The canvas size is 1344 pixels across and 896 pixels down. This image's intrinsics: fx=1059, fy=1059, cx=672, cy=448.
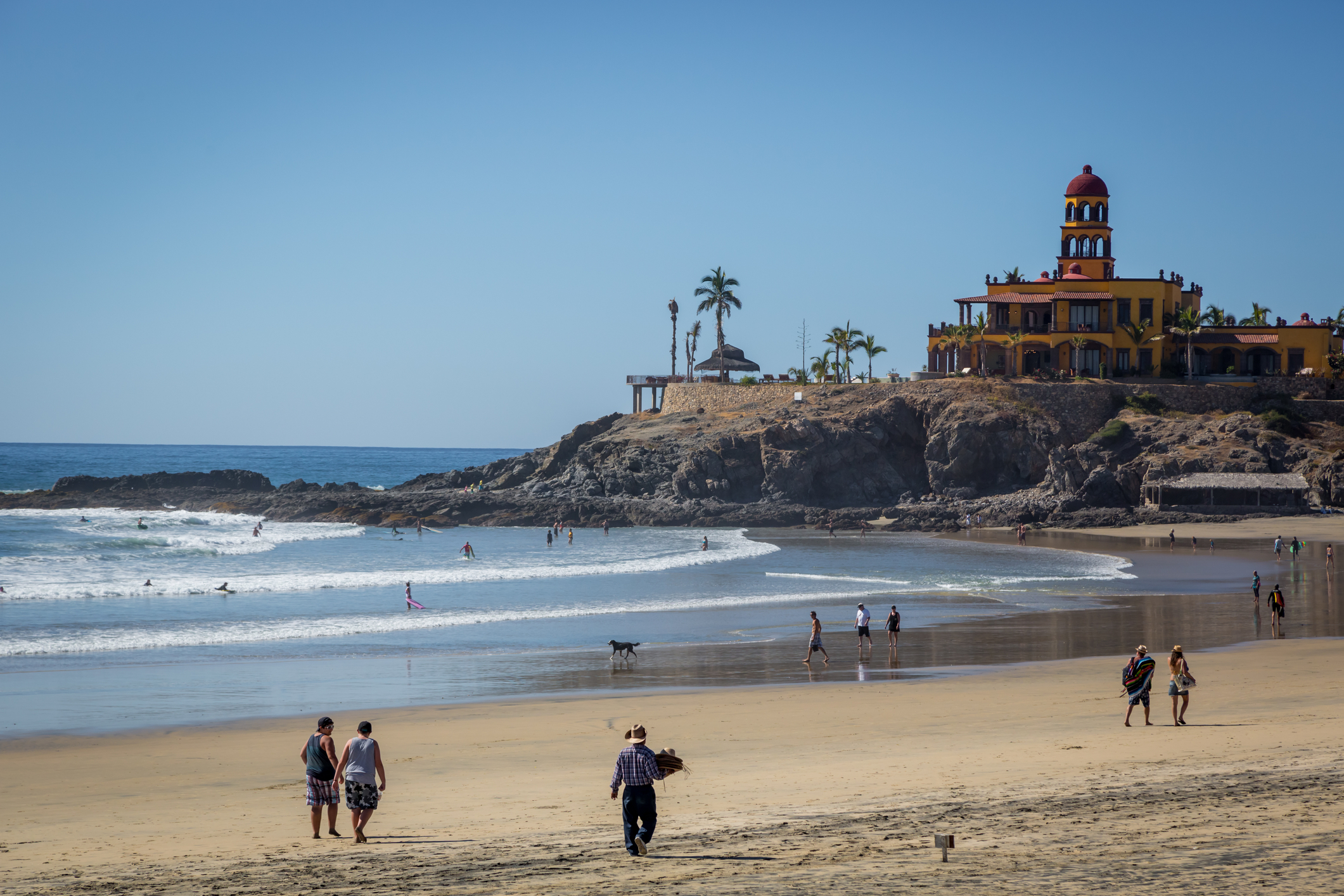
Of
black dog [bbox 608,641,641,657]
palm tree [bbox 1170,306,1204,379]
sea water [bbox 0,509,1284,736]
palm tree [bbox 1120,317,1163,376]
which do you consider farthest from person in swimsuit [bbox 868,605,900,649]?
palm tree [bbox 1120,317,1163,376]

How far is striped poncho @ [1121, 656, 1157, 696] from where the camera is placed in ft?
49.3

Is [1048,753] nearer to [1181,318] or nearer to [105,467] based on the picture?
[1181,318]

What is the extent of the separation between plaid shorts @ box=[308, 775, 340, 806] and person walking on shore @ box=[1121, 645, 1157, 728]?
10888mm

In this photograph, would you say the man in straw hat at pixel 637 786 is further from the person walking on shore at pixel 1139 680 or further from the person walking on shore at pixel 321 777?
the person walking on shore at pixel 1139 680

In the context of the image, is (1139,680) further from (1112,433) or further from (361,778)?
(1112,433)

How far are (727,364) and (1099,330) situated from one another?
26452mm

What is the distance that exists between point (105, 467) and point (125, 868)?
155 metres

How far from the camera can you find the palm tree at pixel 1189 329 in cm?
6712

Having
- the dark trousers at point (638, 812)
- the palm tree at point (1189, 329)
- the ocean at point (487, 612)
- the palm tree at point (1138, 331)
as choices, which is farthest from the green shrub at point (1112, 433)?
the dark trousers at point (638, 812)

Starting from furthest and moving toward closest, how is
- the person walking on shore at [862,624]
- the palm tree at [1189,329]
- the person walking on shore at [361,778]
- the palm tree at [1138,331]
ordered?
the palm tree at [1138,331] < the palm tree at [1189,329] < the person walking on shore at [862,624] < the person walking on shore at [361,778]

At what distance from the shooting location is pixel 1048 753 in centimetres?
1340

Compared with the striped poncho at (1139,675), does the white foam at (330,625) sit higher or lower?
lower

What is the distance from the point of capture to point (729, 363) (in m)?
81.0

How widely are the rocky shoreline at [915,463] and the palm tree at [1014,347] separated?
149 inches
